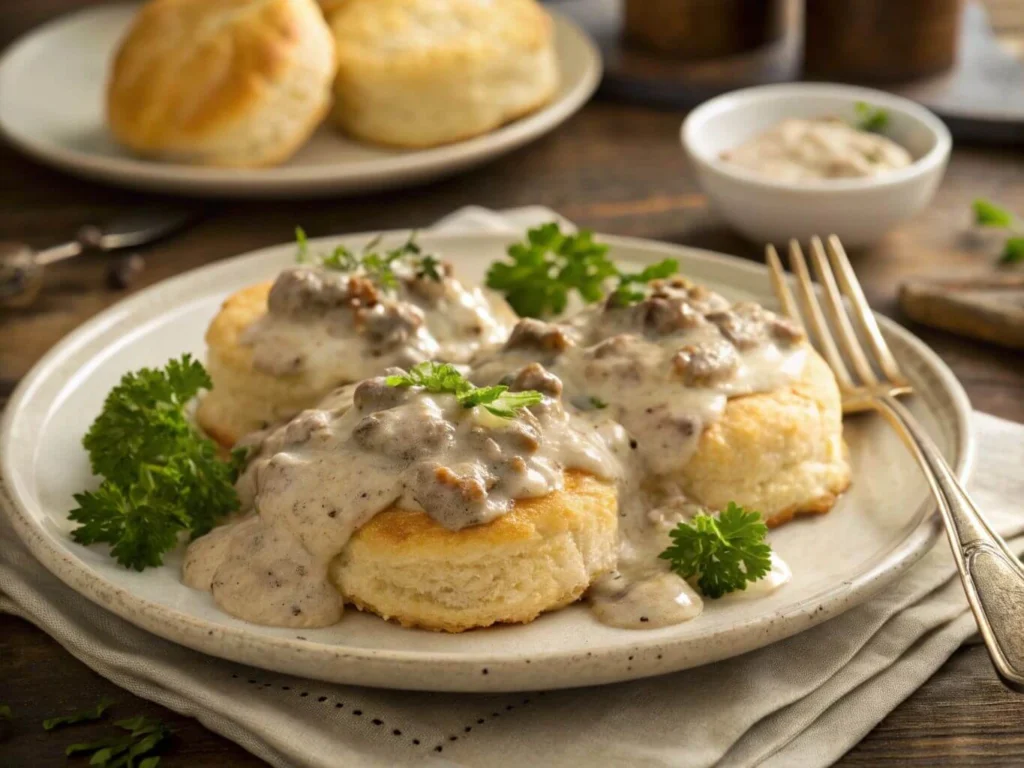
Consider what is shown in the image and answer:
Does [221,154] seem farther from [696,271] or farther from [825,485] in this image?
[825,485]

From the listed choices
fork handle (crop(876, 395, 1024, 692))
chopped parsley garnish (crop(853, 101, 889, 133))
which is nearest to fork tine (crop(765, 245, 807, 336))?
fork handle (crop(876, 395, 1024, 692))

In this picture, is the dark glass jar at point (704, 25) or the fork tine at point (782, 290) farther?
the dark glass jar at point (704, 25)

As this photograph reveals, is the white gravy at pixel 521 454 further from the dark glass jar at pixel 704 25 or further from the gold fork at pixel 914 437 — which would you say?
the dark glass jar at pixel 704 25

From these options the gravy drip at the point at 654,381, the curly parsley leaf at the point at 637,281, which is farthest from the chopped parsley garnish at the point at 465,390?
the curly parsley leaf at the point at 637,281

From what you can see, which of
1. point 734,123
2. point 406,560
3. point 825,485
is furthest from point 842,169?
point 406,560

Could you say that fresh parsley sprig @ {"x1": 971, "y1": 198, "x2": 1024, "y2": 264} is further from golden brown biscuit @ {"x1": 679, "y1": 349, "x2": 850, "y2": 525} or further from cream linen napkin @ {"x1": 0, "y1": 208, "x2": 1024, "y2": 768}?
cream linen napkin @ {"x1": 0, "y1": 208, "x2": 1024, "y2": 768}
